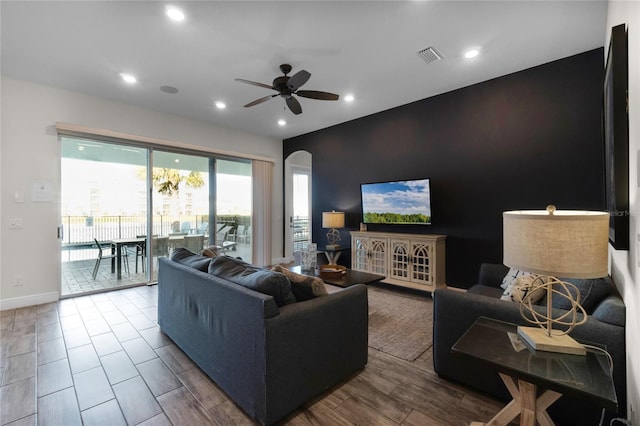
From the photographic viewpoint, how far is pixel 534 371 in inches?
44.1

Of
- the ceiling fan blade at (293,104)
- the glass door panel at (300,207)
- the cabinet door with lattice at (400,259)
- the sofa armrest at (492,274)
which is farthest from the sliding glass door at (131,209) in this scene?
the sofa armrest at (492,274)

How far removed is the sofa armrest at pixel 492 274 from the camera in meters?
2.90

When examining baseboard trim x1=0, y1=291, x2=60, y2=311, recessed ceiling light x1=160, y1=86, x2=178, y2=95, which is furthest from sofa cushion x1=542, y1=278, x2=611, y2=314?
baseboard trim x1=0, y1=291, x2=60, y2=311

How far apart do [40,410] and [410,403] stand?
2.33 m

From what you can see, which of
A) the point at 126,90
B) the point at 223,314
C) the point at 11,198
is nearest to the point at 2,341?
the point at 11,198

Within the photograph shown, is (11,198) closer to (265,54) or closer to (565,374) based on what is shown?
(265,54)

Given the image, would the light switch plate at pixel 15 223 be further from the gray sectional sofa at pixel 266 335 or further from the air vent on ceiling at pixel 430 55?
the air vent on ceiling at pixel 430 55

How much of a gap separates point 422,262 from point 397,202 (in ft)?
3.37

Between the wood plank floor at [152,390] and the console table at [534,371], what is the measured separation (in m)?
0.42

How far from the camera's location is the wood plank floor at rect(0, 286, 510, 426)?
5.51 ft

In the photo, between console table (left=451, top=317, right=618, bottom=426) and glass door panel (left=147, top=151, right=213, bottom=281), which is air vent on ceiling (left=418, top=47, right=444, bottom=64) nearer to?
console table (left=451, top=317, right=618, bottom=426)

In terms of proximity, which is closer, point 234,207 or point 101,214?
point 101,214

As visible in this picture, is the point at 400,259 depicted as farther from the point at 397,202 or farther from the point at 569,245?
the point at 569,245

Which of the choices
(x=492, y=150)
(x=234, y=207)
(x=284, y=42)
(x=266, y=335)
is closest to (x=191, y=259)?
(x=266, y=335)
